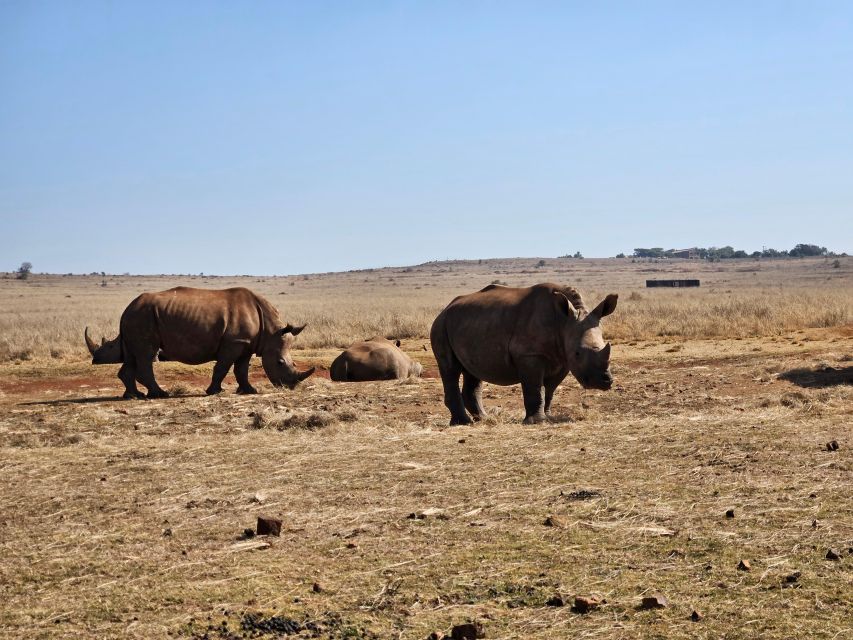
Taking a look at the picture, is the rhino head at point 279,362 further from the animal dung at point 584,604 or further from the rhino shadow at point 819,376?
the animal dung at point 584,604

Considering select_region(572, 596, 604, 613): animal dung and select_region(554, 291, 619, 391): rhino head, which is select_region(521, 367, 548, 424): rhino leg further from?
select_region(572, 596, 604, 613): animal dung

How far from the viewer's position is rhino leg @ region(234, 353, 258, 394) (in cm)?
2052

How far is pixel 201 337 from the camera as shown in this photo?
20.5 meters

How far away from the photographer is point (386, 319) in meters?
38.9

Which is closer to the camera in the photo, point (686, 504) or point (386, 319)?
point (686, 504)

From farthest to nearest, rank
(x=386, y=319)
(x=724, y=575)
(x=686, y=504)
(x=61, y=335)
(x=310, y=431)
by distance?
(x=386, y=319)
(x=61, y=335)
(x=310, y=431)
(x=686, y=504)
(x=724, y=575)

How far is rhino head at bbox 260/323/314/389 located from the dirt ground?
614cm

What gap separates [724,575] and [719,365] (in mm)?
16251

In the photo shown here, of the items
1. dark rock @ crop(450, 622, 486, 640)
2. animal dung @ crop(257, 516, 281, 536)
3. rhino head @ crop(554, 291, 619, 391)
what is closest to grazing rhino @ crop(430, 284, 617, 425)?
rhino head @ crop(554, 291, 619, 391)

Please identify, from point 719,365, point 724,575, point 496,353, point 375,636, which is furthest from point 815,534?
point 719,365

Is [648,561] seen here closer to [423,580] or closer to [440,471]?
[423,580]

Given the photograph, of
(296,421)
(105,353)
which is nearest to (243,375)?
(105,353)

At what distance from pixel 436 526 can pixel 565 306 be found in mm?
6126

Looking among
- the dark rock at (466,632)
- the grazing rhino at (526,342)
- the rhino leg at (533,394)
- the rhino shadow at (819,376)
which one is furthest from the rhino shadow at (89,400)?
the dark rock at (466,632)
